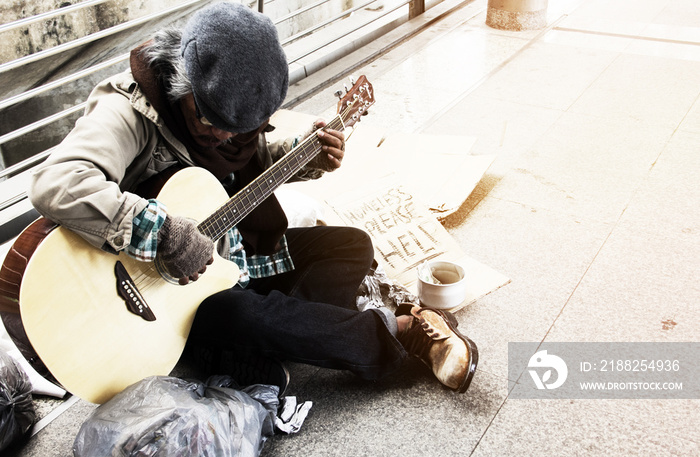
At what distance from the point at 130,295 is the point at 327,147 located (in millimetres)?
763

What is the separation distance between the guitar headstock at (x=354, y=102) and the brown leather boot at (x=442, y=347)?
0.68 meters

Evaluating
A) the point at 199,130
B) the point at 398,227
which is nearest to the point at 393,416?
the point at 398,227

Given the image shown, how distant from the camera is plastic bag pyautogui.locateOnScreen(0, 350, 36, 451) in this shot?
1592 millimetres

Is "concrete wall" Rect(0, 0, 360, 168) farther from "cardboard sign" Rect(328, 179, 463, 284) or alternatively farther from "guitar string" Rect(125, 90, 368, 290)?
"guitar string" Rect(125, 90, 368, 290)

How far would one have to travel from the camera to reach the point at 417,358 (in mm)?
1836

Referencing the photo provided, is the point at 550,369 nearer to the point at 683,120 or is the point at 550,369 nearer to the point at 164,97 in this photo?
the point at 164,97

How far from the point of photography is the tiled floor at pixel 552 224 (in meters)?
1.63

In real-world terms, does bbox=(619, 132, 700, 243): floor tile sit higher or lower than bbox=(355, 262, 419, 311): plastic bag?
lower

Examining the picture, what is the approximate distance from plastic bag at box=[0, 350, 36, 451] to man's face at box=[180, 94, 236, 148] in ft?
2.84

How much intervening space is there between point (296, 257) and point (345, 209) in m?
0.49

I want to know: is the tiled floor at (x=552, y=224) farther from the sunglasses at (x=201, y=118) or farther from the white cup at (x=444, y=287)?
the sunglasses at (x=201, y=118)

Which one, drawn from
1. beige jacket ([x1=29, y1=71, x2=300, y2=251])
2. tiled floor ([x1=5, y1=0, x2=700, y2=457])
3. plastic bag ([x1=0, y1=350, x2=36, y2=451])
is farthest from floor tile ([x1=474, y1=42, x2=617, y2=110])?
plastic bag ([x1=0, y1=350, x2=36, y2=451])

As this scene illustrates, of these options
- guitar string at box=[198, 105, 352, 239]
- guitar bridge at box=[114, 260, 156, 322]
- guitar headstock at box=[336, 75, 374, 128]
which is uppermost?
guitar headstock at box=[336, 75, 374, 128]

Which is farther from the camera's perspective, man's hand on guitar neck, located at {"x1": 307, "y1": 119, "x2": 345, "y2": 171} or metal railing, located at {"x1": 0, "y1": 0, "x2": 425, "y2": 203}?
metal railing, located at {"x1": 0, "y1": 0, "x2": 425, "y2": 203}
